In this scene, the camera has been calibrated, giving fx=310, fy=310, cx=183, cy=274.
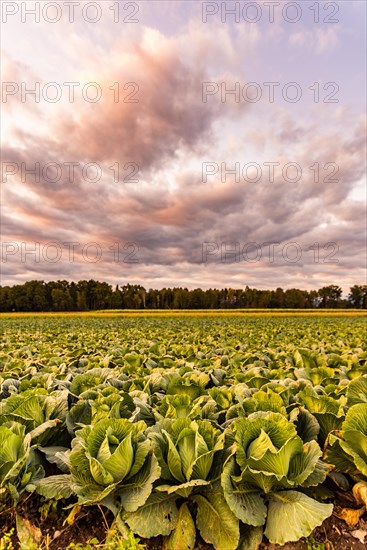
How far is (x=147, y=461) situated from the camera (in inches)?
84.0

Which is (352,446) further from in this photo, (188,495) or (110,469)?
(110,469)

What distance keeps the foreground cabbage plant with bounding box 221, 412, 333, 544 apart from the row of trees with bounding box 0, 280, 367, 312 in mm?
120900

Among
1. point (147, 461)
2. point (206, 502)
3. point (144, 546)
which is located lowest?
point (144, 546)

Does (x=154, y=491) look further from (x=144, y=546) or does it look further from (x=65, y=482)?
(x=65, y=482)

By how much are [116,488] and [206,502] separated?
61cm

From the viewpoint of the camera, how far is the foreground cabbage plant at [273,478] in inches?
71.9

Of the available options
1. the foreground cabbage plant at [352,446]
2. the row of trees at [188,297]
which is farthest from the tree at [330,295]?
the foreground cabbage plant at [352,446]

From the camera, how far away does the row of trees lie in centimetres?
12150

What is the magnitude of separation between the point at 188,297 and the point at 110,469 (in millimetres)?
124527

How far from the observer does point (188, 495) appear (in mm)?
2078

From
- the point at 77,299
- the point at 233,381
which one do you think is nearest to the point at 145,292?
the point at 77,299

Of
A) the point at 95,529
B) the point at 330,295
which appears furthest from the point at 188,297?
the point at 95,529

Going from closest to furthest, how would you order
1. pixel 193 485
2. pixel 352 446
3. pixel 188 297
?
pixel 193 485 < pixel 352 446 < pixel 188 297

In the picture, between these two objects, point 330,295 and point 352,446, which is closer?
point 352,446
